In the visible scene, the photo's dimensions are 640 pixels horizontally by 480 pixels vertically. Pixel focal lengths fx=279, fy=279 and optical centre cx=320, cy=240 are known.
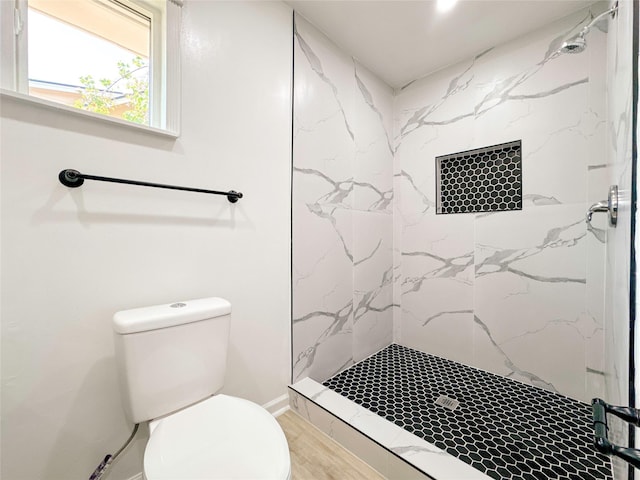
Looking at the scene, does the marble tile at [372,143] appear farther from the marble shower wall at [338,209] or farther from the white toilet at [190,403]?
the white toilet at [190,403]

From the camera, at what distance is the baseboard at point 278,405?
1.59m

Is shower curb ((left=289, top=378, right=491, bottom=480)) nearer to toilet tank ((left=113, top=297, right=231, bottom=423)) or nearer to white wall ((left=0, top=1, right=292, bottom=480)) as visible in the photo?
white wall ((left=0, top=1, right=292, bottom=480))

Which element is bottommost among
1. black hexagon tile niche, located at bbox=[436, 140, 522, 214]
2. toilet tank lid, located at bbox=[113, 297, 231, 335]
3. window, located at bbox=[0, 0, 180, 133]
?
toilet tank lid, located at bbox=[113, 297, 231, 335]

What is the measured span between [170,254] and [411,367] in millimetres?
1824

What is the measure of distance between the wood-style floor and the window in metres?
1.61

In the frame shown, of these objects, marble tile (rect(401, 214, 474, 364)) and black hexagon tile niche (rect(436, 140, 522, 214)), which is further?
marble tile (rect(401, 214, 474, 364))

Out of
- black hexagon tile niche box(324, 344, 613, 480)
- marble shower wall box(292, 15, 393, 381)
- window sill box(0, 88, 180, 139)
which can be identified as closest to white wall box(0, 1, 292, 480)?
window sill box(0, 88, 180, 139)

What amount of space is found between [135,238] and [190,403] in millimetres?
687

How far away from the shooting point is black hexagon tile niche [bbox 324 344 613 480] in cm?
122

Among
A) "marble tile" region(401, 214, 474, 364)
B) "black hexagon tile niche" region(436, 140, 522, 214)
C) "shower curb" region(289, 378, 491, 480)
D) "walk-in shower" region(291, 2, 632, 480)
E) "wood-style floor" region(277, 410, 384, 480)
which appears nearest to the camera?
"shower curb" region(289, 378, 491, 480)

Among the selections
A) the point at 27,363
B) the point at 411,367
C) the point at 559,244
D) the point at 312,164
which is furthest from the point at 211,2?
the point at 411,367

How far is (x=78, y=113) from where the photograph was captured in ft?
3.25

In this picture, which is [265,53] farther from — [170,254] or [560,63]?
[560,63]

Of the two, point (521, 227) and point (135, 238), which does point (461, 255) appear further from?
point (135, 238)
